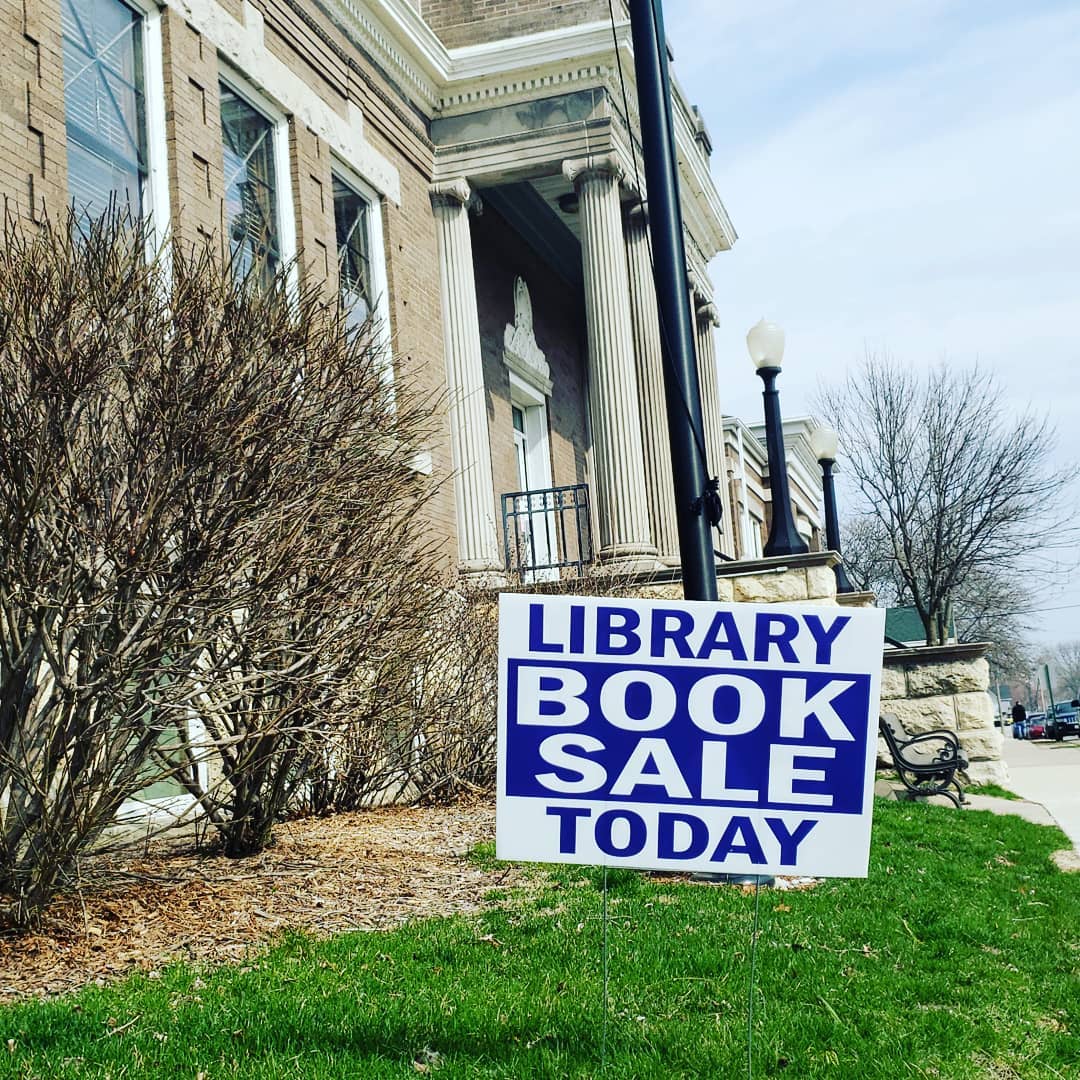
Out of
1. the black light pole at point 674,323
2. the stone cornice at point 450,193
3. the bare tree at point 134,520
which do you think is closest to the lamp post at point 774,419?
the stone cornice at point 450,193

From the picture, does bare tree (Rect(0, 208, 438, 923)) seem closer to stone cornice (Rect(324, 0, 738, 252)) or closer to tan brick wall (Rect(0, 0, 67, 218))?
tan brick wall (Rect(0, 0, 67, 218))

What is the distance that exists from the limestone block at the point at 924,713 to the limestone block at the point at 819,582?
196 centimetres

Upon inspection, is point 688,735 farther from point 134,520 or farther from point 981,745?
point 981,745

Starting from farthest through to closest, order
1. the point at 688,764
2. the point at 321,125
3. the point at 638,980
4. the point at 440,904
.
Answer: the point at 321,125 < the point at 440,904 < the point at 638,980 < the point at 688,764

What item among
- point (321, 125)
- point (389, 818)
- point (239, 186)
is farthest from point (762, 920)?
point (321, 125)

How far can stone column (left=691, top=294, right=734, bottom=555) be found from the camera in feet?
63.9

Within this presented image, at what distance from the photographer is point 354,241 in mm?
14266

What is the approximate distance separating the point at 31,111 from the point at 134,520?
478cm

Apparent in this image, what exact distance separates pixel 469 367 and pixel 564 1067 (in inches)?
488

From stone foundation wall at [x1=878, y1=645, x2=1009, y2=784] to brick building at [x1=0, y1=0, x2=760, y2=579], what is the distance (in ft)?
10.1

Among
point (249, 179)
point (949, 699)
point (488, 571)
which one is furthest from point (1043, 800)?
point (249, 179)

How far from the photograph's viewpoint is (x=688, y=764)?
3.54 meters

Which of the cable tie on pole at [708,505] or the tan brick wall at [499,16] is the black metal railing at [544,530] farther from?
the cable tie on pole at [708,505]

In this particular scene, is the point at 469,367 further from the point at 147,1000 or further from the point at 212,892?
the point at 147,1000
